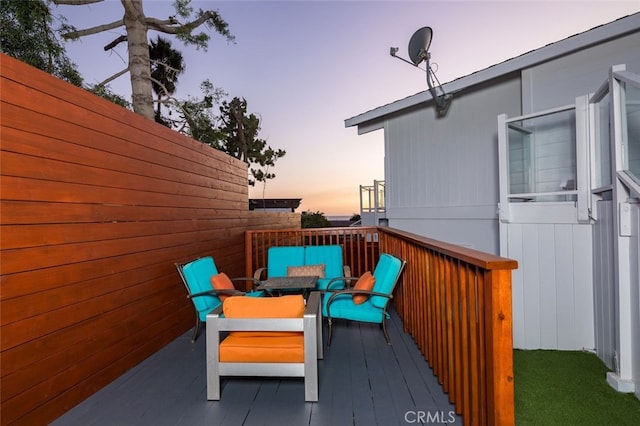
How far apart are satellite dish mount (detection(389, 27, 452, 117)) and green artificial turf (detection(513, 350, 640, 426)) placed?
14.7 feet

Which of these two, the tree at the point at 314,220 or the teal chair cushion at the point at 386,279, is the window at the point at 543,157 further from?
the tree at the point at 314,220

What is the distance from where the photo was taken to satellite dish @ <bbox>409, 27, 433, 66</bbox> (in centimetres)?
552

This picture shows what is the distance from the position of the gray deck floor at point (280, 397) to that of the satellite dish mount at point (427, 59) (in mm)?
4679

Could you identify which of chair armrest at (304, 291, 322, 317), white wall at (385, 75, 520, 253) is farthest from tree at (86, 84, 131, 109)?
white wall at (385, 75, 520, 253)

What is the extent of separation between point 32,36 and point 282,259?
5.14 metres

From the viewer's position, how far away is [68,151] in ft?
7.79

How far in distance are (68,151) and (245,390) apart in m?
2.21

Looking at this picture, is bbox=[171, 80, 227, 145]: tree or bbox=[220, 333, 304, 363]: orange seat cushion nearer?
bbox=[220, 333, 304, 363]: orange seat cushion

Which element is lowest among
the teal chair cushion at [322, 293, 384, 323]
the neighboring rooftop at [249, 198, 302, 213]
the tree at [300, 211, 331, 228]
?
the teal chair cushion at [322, 293, 384, 323]

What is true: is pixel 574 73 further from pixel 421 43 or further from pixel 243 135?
pixel 243 135

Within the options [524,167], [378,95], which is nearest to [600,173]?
[524,167]

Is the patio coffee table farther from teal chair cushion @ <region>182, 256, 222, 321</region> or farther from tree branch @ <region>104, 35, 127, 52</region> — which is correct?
tree branch @ <region>104, 35, 127, 52</region>

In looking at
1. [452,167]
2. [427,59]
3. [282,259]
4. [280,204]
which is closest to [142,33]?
[282,259]

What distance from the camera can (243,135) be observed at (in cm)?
1359
